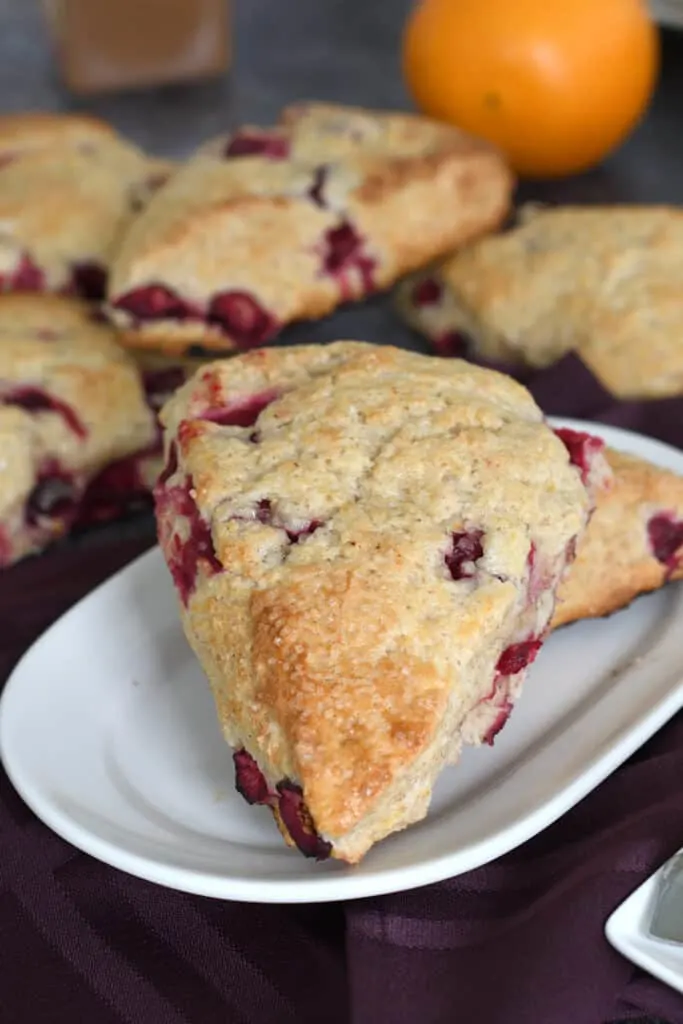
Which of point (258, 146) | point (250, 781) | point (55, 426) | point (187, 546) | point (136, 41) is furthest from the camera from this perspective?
point (136, 41)

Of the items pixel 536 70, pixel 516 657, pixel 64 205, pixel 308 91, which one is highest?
pixel 536 70

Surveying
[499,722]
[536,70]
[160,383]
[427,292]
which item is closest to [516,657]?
[499,722]

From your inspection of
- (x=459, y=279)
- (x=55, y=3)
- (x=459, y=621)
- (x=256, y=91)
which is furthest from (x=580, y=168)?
(x=459, y=621)

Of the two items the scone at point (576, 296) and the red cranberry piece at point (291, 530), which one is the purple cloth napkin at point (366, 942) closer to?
the red cranberry piece at point (291, 530)

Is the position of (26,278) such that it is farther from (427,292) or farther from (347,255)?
(427,292)

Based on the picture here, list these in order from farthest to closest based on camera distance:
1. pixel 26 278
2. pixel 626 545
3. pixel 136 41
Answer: pixel 136 41 < pixel 26 278 < pixel 626 545

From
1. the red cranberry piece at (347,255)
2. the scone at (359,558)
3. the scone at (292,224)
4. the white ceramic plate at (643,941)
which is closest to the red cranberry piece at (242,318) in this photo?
the scone at (292,224)

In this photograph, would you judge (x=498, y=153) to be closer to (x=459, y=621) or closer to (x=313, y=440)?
(x=313, y=440)
